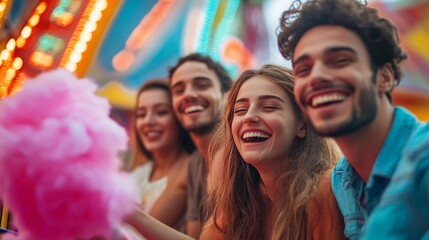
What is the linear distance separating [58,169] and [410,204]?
0.68 metres

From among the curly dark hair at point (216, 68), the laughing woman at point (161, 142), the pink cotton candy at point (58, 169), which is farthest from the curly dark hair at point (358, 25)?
the laughing woman at point (161, 142)

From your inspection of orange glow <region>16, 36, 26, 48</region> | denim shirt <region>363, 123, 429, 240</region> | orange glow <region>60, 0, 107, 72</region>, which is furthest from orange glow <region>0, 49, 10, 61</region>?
denim shirt <region>363, 123, 429, 240</region>

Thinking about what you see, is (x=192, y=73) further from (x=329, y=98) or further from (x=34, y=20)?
(x=329, y=98)

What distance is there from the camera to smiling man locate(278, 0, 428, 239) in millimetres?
1280

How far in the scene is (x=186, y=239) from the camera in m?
1.81

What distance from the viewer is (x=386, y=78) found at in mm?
1364

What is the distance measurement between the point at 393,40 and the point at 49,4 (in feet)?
4.45

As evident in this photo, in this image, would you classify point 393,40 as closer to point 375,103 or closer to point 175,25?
point 375,103

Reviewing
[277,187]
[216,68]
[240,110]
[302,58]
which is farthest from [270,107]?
[216,68]

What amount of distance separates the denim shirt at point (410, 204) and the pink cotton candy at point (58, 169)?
0.51 metres

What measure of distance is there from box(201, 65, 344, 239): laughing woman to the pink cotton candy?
614 mm

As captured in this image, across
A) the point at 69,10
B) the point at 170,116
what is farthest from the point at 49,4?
the point at 170,116

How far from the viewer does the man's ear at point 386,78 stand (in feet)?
4.42

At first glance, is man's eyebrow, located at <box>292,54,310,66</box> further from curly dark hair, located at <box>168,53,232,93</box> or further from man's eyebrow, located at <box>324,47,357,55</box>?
curly dark hair, located at <box>168,53,232,93</box>
